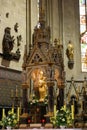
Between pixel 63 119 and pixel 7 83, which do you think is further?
pixel 7 83


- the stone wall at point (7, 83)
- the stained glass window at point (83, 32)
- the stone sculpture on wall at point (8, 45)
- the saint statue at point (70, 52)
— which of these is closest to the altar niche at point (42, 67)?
the stone wall at point (7, 83)

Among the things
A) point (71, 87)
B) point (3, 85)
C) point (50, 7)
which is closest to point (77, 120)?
point (3, 85)

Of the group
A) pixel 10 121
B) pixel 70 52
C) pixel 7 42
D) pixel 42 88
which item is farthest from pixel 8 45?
pixel 70 52

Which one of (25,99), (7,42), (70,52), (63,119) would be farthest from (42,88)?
(70,52)

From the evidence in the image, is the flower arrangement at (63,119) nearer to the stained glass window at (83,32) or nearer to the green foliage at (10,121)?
the green foliage at (10,121)

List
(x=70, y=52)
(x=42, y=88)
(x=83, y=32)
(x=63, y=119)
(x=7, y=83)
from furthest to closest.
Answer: (x=83, y=32), (x=70, y=52), (x=7, y=83), (x=42, y=88), (x=63, y=119)

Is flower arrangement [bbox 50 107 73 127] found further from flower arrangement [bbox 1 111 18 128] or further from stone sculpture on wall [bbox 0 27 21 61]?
stone sculpture on wall [bbox 0 27 21 61]

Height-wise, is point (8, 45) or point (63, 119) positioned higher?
point (8, 45)

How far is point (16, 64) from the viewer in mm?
17391

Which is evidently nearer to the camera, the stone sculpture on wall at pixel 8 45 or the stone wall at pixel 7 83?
the stone wall at pixel 7 83

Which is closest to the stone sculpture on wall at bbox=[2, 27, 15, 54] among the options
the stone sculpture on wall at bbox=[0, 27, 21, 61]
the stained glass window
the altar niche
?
the stone sculpture on wall at bbox=[0, 27, 21, 61]

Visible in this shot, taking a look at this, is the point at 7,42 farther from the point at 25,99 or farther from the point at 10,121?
the point at 10,121

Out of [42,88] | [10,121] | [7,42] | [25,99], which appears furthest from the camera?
[7,42]

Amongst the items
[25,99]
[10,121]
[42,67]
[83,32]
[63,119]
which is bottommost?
[10,121]
